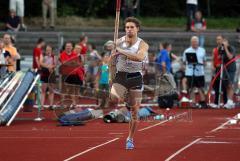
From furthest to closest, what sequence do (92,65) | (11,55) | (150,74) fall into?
(92,65) < (150,74) < (11,55)

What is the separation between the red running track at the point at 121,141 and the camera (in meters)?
14.9

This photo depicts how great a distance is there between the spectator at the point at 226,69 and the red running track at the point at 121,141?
12.0 ft

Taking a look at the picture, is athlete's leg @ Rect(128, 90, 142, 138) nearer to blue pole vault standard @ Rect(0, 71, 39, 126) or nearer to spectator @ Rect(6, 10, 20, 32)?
blue pole vault standard @ Rect(0, 71, 39, 126)

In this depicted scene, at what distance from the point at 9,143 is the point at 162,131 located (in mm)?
3585

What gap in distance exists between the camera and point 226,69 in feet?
88.5

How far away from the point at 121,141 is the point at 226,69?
1022cm

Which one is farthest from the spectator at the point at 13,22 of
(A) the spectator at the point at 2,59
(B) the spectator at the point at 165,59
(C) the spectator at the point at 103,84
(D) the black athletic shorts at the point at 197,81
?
(A) the spectator at the point at 2,59

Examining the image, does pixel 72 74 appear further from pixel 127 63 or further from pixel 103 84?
pixel 127 63

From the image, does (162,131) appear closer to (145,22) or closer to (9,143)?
(9,143)

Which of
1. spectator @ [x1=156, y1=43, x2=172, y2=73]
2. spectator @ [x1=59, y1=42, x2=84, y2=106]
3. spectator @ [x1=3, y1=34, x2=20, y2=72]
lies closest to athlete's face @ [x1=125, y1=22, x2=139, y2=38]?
spectator @ [x1=3, y1=34, x2=20, y2=72]

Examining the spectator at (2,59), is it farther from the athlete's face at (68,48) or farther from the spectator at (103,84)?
the spectator at (103,84)

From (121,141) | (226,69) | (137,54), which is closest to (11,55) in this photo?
(226,69)

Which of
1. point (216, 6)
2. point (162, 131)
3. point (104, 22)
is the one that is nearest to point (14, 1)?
point (104, 22)

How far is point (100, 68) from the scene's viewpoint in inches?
1079
